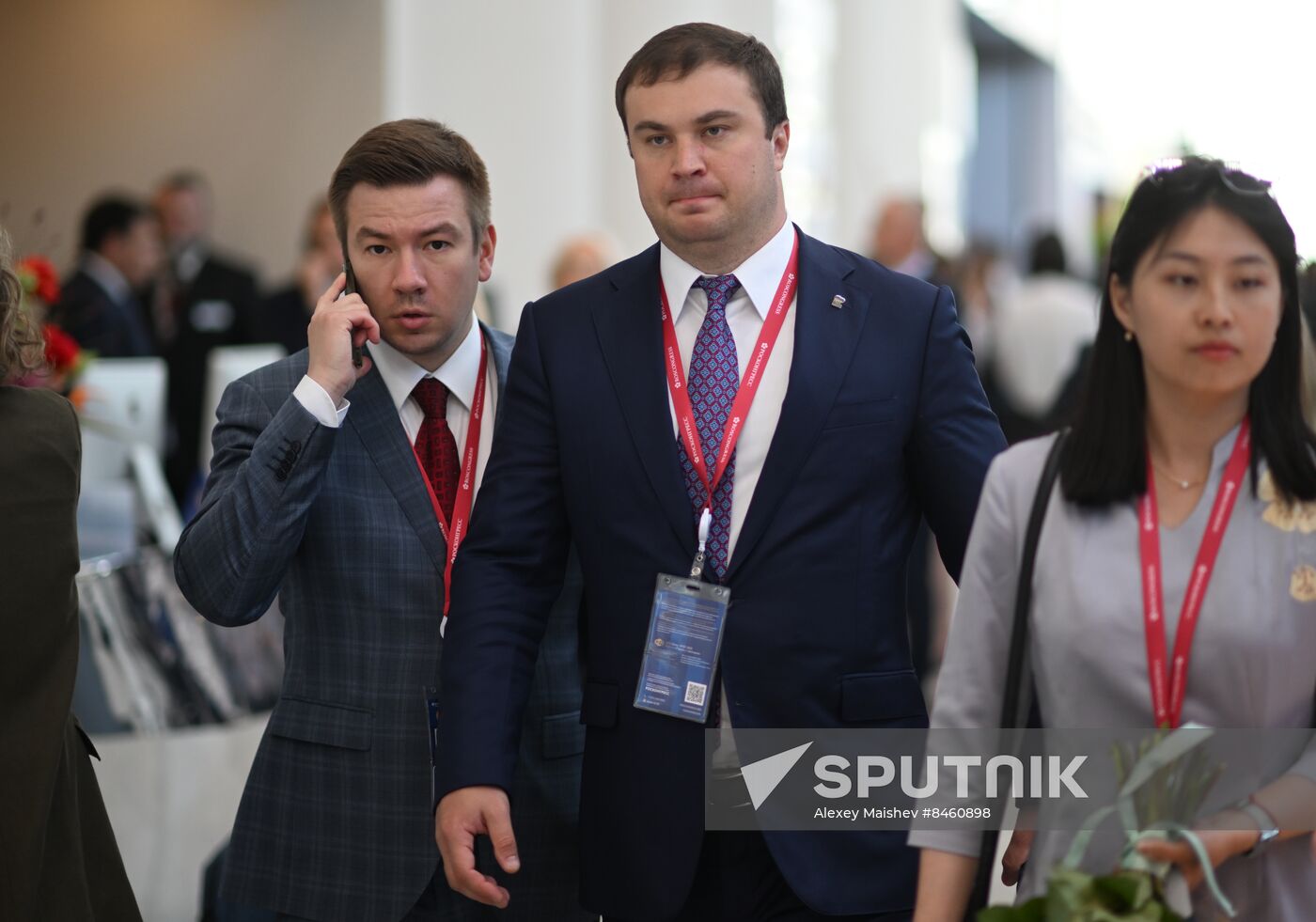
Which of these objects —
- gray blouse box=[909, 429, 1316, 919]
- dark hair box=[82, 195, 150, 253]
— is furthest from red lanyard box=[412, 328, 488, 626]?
dark hair box=[82, 195, 150, 253]

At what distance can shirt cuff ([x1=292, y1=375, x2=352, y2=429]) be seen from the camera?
2.59m

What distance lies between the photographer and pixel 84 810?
2680mm

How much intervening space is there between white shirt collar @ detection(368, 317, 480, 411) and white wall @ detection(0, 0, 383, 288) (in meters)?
6.86

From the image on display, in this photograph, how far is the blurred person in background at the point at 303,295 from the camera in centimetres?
798

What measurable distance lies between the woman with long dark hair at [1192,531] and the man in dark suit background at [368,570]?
0.93m

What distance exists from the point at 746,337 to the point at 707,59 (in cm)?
42

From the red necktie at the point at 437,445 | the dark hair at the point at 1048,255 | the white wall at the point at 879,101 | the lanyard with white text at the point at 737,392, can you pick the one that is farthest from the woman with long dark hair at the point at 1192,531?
the white wall at the point at 879,101

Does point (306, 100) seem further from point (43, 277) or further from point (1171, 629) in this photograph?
point (1171, 629)

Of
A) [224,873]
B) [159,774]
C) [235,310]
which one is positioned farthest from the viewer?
[235,310]

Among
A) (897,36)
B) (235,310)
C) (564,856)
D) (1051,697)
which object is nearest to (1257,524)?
(1051,697)

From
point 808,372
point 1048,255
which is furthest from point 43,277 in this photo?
point 1048,255

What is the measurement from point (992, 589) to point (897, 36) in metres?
14.5

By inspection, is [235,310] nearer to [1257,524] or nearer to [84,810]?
[84,810]

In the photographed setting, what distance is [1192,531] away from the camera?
1918mm
